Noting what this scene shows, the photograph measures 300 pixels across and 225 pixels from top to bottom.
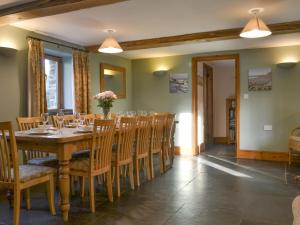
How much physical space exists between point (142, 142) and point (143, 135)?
101 millimetres

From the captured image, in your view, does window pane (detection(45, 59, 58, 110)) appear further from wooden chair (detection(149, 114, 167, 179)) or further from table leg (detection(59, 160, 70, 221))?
table leg (detection(59, 160, 70, 221))

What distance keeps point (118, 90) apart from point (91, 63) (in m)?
1.10

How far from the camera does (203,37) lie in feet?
15.4

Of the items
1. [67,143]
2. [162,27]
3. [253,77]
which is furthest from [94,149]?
[253,77]

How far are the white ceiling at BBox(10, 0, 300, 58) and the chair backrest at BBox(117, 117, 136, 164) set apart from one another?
54.4 inches

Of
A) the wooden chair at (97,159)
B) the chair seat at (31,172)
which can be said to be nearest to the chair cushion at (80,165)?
the wooden chair at (97,159)

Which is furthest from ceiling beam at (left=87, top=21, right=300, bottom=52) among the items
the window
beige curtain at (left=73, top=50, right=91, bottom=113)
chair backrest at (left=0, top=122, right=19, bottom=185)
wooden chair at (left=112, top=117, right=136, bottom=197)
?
chair backrest at (left=0, top=122, right=19, bottom=185)

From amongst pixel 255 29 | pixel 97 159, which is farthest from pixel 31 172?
pixel 255 29

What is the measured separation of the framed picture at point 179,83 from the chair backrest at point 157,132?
81.8 inches

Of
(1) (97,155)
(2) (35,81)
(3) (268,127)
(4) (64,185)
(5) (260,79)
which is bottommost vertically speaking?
(4) (64,185)

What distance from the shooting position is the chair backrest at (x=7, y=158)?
247 cm

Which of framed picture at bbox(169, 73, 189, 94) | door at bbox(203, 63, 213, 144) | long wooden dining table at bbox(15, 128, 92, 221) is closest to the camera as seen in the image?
long wooden dining table at bbox(15, 128, 92, 221)

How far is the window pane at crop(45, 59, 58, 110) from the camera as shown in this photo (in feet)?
17.0

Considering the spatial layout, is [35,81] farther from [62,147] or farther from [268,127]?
[268,127]
